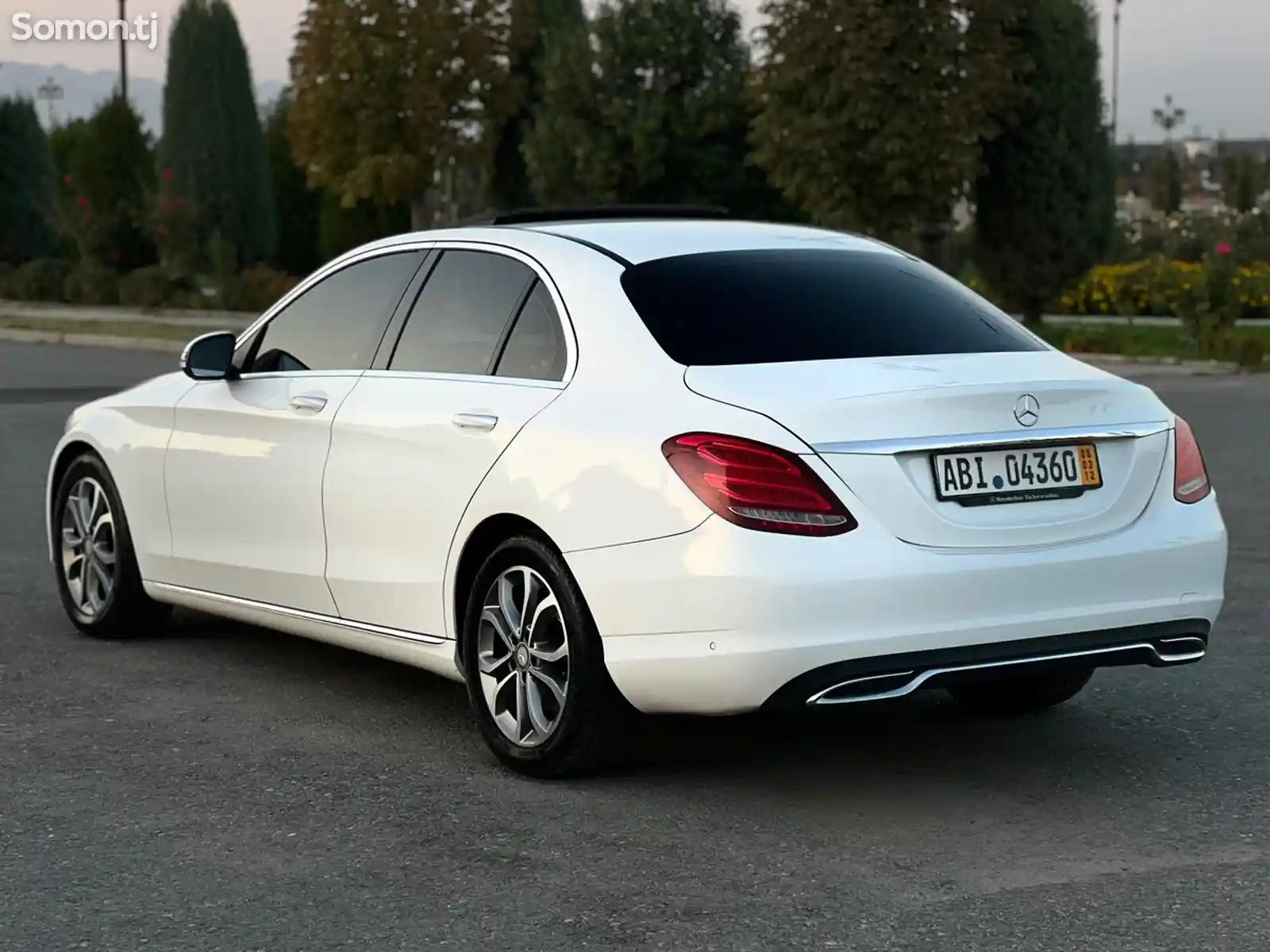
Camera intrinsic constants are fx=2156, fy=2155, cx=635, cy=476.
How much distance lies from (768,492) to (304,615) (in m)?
2.19

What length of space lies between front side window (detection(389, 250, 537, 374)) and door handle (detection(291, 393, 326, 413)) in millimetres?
303

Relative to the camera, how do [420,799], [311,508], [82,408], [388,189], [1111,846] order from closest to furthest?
[1111,846], [420,799], [311,508], [82,408], [388,189]

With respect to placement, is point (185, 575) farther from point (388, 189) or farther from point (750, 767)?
point (388, 189)

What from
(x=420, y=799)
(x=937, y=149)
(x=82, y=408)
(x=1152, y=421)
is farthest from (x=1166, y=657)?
(x=937, y=149)

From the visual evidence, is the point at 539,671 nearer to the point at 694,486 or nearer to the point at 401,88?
the point at 694,486

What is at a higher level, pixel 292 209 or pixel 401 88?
pixel 401 88

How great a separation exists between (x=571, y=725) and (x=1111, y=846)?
145 cm

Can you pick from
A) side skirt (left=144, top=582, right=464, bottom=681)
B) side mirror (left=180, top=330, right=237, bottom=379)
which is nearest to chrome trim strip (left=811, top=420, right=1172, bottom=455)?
side skirt (left=144, top=582, right=464, bottom=681)

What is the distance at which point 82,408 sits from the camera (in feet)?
27.9

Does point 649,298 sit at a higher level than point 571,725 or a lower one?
higher

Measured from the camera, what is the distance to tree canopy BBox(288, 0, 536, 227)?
34062mm

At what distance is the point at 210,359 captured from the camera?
7.41 m

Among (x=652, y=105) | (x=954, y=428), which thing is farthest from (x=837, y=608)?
(x=652, y=105)

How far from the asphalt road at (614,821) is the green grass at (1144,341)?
16971mm
